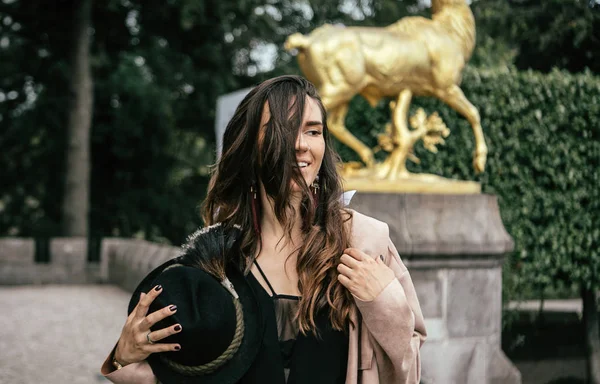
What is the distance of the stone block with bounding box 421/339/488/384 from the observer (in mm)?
4496

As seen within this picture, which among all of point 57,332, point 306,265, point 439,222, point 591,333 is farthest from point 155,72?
point 306,265

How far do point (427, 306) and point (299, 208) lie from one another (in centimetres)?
264

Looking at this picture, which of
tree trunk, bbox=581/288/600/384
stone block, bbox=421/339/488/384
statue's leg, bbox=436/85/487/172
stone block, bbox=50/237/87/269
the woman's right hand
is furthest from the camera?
stone block, bbox=50/237/87/269

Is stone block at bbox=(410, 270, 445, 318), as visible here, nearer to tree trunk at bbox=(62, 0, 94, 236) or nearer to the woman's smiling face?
the woman's smiling face

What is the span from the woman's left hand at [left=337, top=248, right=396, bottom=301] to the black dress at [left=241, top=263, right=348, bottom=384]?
134mm

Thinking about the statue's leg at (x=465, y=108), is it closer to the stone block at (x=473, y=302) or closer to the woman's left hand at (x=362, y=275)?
the stone block at (x=473, y=302)

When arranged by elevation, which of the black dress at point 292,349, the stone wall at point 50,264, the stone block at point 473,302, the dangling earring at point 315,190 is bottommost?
the stone wall at point 50,264

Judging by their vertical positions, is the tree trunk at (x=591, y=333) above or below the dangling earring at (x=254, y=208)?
below

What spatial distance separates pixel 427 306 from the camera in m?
4.49

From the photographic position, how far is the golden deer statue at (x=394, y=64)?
4.70 meters

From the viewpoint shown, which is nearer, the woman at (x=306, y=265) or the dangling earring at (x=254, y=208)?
the woman at (x=306, y=265)

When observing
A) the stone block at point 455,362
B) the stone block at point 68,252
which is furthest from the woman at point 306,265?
the stone block at point 68,252

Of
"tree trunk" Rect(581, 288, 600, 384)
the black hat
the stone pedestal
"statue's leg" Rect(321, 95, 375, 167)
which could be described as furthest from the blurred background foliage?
the black hat

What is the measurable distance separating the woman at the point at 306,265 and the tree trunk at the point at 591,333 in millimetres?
5914
